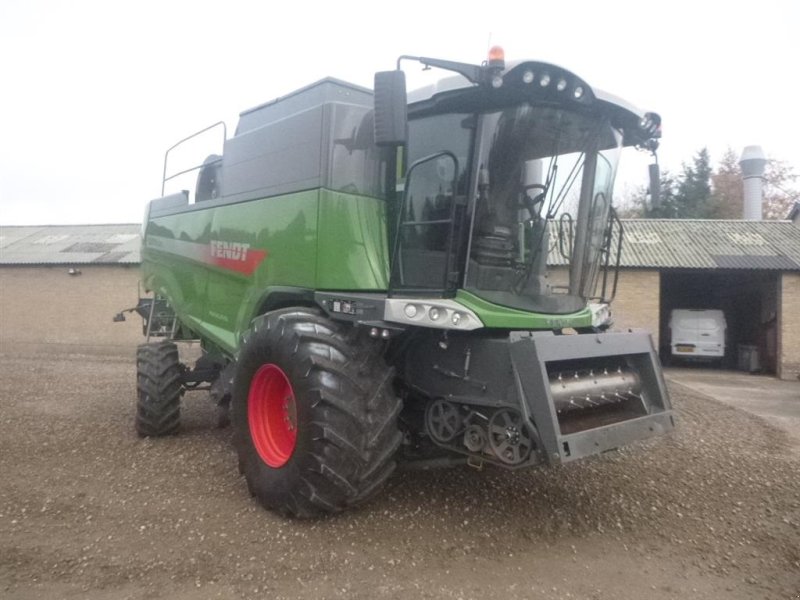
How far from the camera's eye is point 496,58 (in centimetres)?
373

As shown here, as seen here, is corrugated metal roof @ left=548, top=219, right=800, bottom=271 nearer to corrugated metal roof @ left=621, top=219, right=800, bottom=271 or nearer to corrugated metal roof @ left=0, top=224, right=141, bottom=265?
corrugated metal roof @ left=621, top=219, right=800, bottom=271

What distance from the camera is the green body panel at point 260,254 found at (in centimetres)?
437

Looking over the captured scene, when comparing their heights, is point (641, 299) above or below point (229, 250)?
above

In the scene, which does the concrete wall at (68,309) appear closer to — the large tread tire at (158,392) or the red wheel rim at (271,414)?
the large tread tire at (158,392)

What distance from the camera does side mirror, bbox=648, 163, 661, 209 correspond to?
511cm

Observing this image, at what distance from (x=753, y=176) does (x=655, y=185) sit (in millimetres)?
21399

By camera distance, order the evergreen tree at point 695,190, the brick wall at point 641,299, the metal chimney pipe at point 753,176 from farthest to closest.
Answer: the evergreen tree at point 695,190 → the metal chimney pipe at point 753,176 → the brick wall at point 641,299

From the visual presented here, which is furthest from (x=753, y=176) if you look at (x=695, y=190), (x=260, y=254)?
(x=260, y=254)

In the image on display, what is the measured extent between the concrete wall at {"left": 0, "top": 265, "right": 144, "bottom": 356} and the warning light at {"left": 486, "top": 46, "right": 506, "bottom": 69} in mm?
16745

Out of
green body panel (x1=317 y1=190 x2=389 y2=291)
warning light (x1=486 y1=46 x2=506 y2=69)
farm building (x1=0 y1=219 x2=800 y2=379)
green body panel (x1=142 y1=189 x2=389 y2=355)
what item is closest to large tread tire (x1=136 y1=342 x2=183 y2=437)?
green body panel (x1=142 y1=189 x2=389 y2=355)

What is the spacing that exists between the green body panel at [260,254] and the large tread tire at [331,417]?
0.43 metres

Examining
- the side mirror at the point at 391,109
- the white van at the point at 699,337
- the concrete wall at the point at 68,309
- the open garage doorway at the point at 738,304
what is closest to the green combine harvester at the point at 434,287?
the side mirror at the point at 391,109

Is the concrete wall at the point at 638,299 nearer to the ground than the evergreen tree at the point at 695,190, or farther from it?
Answer: nearer to the ground

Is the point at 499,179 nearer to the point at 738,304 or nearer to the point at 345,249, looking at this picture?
the point at 345,249
